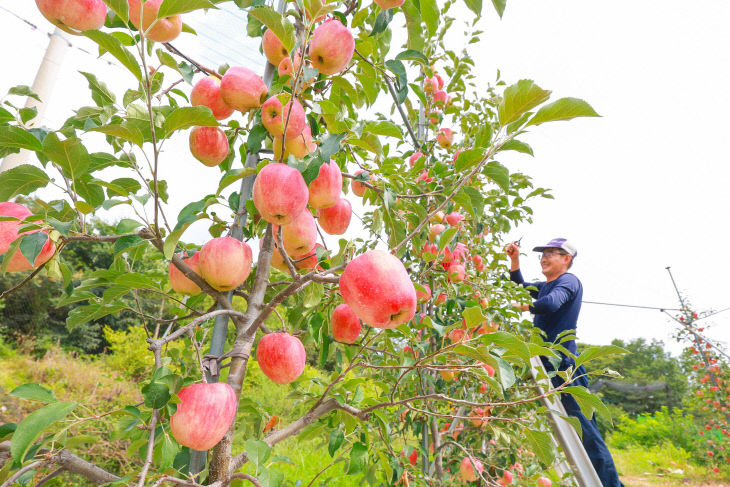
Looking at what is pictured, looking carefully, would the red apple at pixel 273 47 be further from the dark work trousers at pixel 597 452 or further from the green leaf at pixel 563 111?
the dark work trousers at pixel 597 452

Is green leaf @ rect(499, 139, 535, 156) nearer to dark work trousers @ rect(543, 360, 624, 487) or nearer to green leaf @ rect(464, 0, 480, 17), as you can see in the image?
green leaf @ rect(464, 0, 480, 17)

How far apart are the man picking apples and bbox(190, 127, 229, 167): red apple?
4.90 feet

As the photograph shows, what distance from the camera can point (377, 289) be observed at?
58 centimetres

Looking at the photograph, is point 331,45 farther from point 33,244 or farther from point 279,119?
point 33,244

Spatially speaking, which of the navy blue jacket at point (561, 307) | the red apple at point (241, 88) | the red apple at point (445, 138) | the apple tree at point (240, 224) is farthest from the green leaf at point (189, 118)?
the navy blue jacket at point (561, 307)

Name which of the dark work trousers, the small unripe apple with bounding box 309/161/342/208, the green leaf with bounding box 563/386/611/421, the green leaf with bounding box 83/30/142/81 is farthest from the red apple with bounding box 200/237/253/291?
the dark work trousers

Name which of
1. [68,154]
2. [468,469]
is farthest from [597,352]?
[468,469]

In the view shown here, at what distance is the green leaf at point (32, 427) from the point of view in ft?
1.41

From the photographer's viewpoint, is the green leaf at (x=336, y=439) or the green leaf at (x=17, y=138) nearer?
the green leaf at (x=17, y=138)

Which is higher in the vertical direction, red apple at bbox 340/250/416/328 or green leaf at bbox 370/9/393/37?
green leaf at bbox 370/9/393/37

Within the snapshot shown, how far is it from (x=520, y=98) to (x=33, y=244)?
27.4 inches

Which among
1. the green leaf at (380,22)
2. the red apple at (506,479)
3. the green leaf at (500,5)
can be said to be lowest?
the red apple at (506,479)

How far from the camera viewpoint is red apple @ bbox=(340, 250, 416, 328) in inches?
22.9

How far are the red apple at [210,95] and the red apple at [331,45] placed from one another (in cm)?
21
